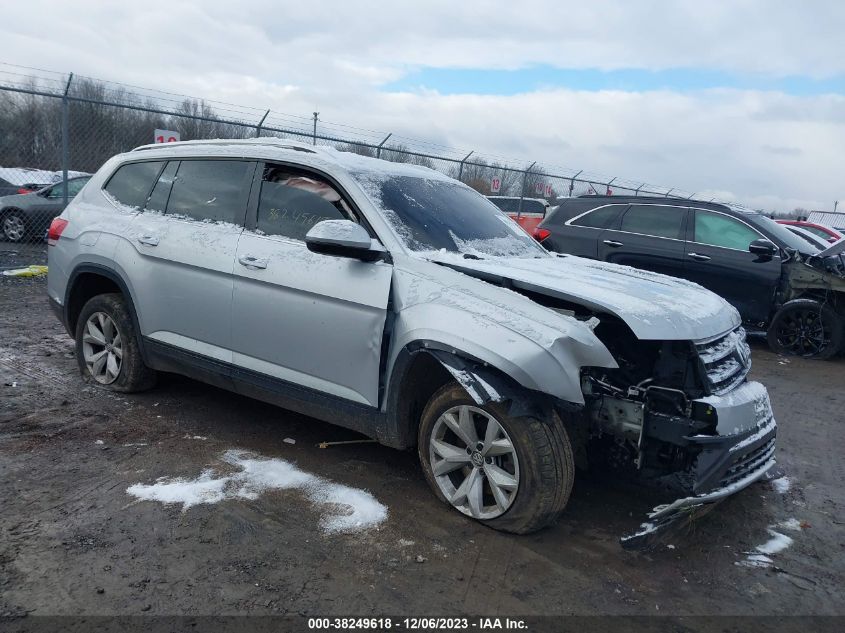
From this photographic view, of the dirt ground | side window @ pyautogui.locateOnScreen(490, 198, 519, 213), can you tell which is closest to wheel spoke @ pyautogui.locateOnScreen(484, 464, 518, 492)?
the dirt ground

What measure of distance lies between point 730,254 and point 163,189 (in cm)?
659

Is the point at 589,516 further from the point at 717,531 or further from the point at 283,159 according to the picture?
the point at 283,159

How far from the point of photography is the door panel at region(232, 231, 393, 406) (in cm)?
356

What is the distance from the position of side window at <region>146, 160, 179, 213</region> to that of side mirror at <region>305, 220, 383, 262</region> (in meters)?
1.68

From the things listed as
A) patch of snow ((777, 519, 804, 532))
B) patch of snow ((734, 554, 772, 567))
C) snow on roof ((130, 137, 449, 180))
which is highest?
snow on roof ((130, 137, 449, 180))

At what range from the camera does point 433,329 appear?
10.8 ft

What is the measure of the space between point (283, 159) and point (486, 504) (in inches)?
92.8

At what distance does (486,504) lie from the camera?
3422 mm

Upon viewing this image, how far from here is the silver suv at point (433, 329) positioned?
314 centimetres

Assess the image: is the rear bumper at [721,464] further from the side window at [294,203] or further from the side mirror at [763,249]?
the side mirror at [763,249]

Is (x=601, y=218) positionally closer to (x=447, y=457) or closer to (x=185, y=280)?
(x=185, y=280)

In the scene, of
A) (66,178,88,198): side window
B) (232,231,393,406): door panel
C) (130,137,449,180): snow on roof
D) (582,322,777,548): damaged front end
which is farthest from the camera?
(66,178,88,198): side window

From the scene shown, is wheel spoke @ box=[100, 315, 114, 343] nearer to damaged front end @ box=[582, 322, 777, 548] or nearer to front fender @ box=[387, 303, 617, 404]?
front fender @ box=[387, 303, 617, 404]

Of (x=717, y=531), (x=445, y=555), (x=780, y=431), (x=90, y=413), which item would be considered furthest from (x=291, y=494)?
(x=780, y=431)
